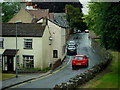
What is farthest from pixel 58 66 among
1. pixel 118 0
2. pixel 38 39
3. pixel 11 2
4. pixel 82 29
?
pixel 82 29

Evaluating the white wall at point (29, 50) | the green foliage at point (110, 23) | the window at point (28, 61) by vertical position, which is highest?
the green foliage at point (110, 23)

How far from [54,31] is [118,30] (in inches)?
784

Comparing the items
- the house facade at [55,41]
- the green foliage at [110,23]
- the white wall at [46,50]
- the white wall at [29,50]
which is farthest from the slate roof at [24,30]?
the green foliage at [110,23]

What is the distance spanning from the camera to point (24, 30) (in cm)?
3744

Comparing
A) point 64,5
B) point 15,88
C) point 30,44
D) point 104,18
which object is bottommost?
point 15,88

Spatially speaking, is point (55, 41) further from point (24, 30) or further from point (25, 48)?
point (25, 48)

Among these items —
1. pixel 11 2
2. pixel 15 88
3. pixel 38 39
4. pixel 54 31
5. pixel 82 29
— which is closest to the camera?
pixel 15 88

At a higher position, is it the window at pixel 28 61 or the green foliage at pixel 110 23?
the green foliage at pixel 110 23

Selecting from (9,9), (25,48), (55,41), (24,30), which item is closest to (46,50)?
(25,48)

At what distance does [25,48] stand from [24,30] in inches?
112

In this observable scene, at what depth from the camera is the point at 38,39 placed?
3572 centimetres

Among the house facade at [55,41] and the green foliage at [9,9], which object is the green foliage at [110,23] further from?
the green foliage at [9,9]

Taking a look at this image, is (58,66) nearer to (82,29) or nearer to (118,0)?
(118,0)

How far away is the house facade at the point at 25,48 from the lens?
35281 millimetres
